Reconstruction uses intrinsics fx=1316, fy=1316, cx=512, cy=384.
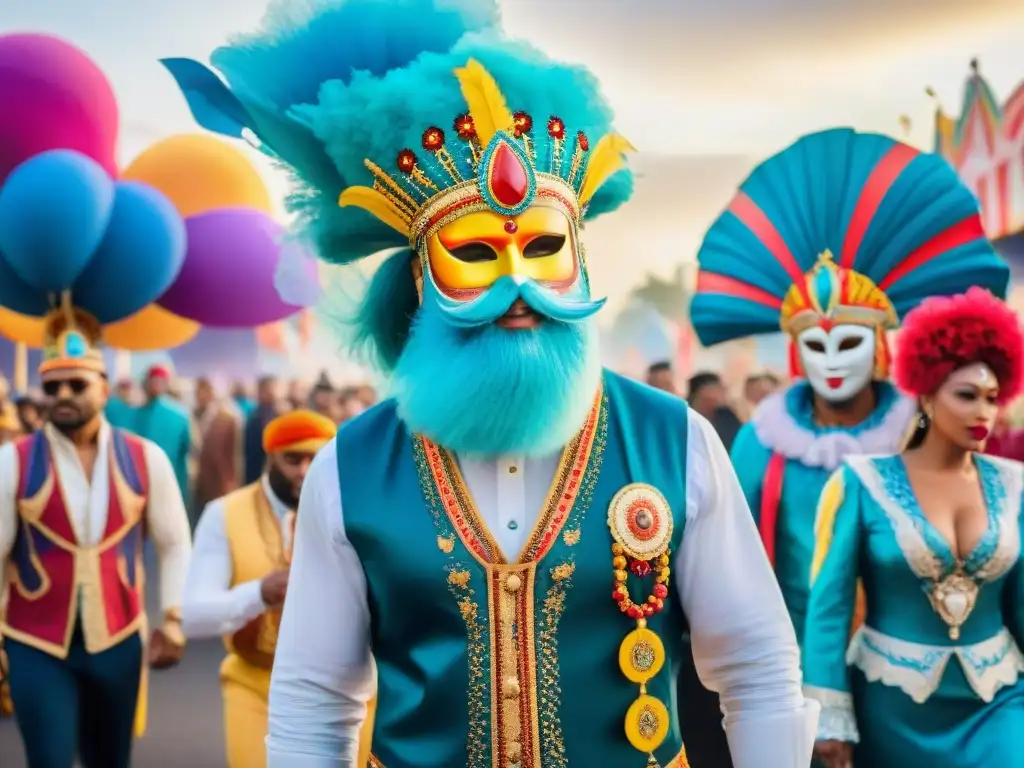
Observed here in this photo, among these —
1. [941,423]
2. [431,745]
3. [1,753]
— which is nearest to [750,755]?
[431,745]

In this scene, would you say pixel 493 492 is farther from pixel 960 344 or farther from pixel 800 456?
pixel 800 456

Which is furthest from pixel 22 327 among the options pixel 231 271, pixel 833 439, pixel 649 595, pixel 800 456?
pixel 649 595

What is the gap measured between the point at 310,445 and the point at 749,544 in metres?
2.88

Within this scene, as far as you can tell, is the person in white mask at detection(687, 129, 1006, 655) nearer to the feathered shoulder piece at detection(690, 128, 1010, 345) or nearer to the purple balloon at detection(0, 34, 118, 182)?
the feathered shoulder piece at detection(690, 128, 1010, 345)

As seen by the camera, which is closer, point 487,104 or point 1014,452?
point 487,104

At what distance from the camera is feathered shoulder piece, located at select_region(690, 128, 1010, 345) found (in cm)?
528

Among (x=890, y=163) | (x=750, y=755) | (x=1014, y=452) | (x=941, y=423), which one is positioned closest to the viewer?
(x=750, y=755)

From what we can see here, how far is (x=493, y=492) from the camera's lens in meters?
2.44

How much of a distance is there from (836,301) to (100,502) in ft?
10.2

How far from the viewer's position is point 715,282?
5824mm

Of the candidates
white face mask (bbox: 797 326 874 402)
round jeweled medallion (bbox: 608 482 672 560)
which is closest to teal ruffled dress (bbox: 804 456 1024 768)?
white face mask (bbox: 797 326 874 402)

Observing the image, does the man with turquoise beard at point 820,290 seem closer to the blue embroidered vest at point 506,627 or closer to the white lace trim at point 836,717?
the white lace trim at point 836,717

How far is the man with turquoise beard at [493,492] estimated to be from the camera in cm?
233

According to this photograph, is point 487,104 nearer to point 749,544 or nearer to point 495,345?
point 495,345
